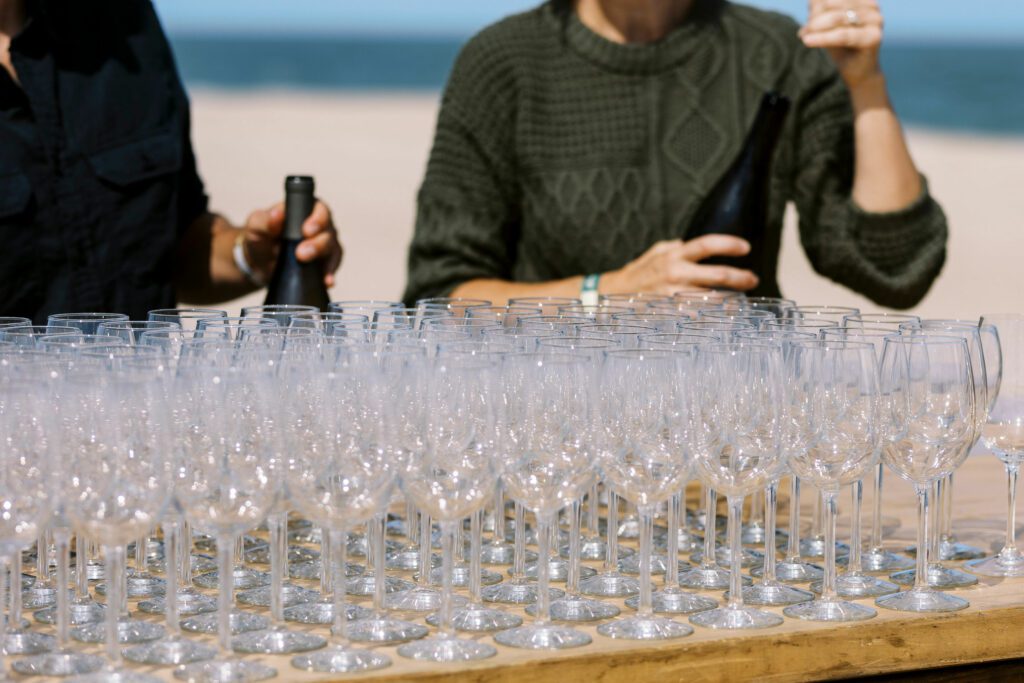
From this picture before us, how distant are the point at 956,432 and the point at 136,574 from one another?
114 centimetres

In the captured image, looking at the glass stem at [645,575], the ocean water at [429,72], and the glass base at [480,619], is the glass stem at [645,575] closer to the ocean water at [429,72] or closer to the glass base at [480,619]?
the glass base at [480,619]

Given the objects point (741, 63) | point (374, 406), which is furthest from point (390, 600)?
point (741, 63)

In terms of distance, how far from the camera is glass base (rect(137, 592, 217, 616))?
197cm

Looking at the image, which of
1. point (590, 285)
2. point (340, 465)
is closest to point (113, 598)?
point (340, 465)

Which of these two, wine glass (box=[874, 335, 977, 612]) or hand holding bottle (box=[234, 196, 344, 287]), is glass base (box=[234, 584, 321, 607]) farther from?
hand holding bottle (box=[234, 196, 344, 287])

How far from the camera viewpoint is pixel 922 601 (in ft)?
6.81

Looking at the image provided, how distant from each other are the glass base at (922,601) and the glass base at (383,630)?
0.64 m

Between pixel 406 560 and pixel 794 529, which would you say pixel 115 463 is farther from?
pixel 794 529

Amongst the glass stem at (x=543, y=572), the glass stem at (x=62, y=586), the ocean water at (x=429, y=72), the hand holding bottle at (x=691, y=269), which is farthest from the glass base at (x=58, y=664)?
the ocean water at (x=429, y=72)

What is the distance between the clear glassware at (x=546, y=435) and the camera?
Answer: 1.88m

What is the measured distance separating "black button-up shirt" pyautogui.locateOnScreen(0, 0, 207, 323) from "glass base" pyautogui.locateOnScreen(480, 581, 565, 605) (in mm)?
1654

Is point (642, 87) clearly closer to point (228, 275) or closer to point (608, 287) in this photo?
point (608, 287)

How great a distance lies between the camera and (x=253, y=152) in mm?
23344

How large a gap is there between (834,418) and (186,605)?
88cm
